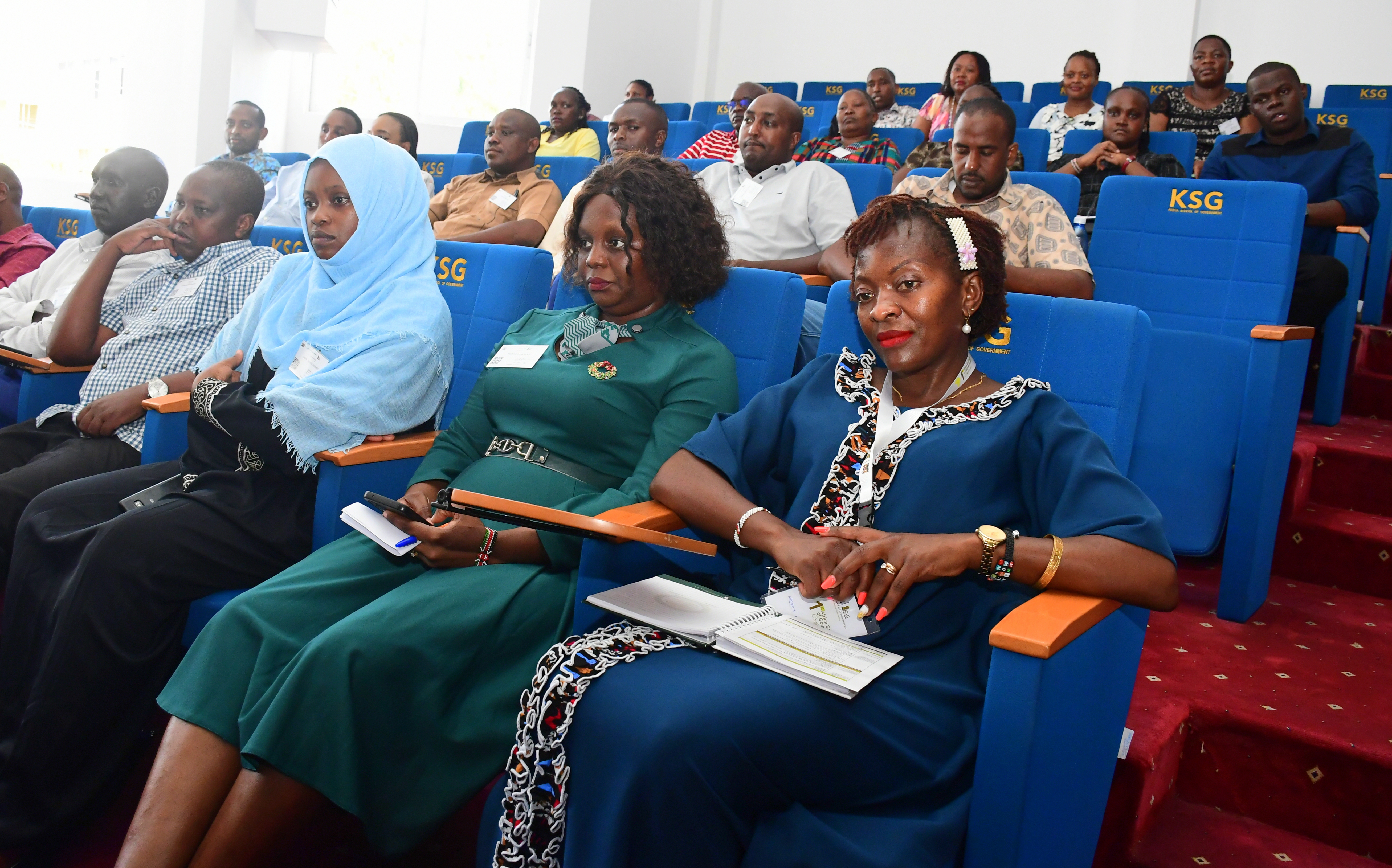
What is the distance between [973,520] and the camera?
133cm

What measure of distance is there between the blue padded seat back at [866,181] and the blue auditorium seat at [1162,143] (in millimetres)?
1140

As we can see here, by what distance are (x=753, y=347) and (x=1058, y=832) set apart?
39.4 inches

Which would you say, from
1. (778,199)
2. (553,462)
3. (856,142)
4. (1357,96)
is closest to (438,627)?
(553,462)

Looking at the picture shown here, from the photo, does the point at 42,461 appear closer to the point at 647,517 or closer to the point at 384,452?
the point at 384,452

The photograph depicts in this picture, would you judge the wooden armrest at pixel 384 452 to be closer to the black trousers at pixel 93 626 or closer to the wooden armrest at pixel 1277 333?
the black trousers at pixel 93 626

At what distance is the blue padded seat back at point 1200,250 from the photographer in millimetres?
2465

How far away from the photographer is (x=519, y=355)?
5.91 feet

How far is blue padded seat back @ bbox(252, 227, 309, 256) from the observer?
2.57 m

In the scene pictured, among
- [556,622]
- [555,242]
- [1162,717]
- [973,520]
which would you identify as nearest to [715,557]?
[556,622]

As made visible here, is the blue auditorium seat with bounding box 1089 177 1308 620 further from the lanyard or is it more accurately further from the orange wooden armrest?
the orange wooden armrest

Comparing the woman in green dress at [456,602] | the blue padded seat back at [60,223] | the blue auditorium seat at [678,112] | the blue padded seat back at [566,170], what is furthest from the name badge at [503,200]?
the blue auditorium seat at [678,112]

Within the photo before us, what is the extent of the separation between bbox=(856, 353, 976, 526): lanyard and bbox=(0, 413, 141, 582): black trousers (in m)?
1.60

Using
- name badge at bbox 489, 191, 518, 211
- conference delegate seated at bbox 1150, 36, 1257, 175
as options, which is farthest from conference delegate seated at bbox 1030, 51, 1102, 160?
name badge at bbox 489, 191, 518, 211

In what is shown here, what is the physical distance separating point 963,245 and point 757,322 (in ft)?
1.69
